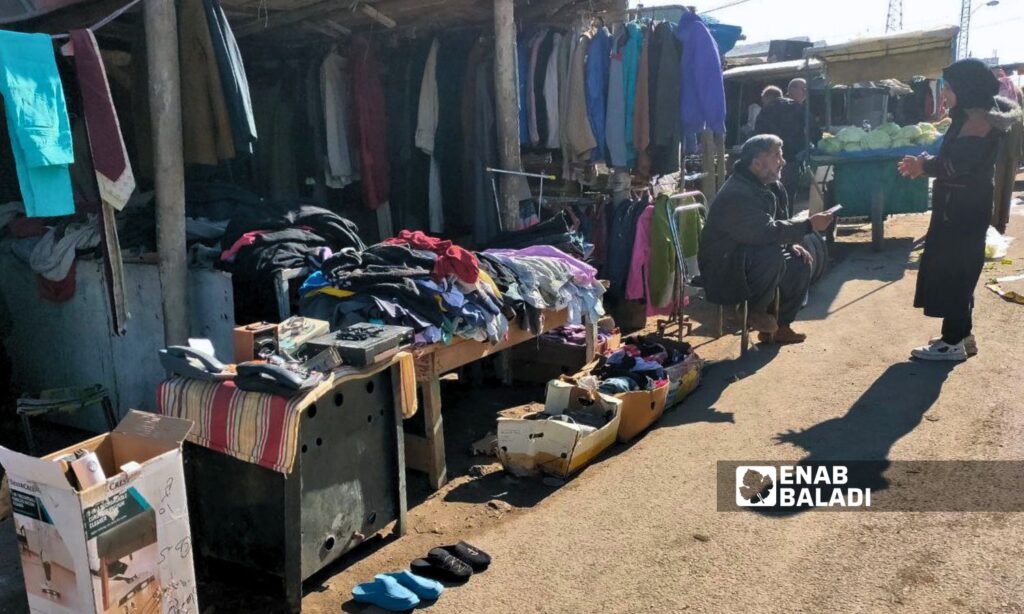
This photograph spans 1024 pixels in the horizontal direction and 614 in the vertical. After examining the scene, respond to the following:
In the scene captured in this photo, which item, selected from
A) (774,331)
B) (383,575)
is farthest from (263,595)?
(774,331)

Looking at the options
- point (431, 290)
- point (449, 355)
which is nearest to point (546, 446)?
point (449, 355)

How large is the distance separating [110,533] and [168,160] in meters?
2.90

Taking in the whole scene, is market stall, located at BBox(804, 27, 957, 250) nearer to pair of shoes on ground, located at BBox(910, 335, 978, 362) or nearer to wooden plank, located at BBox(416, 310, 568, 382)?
pair of shoes on ground, located at BBox(910, 335, 978, 362)

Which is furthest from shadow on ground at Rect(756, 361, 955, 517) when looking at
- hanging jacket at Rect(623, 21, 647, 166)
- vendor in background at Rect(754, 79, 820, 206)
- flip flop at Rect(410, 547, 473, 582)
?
vendor in background at Rect(754, 79, 820, 206)

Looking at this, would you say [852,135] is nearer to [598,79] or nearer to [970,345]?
[598,79]

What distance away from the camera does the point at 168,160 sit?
4.95 meters

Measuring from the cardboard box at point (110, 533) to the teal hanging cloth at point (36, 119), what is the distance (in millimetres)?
1851

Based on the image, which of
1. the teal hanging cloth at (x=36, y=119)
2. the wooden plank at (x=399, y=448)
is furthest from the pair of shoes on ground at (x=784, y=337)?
the teal hanging cloth at (x=36, y=119)

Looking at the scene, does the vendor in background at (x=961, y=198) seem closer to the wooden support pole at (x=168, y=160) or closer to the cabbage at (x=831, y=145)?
the cabbage at (x=831, y=145)

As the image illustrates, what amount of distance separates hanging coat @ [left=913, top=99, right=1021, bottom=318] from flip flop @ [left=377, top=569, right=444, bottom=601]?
429cm

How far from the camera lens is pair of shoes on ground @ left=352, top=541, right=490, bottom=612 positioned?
10.9 feet

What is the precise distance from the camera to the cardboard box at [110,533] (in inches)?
104

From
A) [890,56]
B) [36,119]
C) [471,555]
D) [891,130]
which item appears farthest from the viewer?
[890,56]

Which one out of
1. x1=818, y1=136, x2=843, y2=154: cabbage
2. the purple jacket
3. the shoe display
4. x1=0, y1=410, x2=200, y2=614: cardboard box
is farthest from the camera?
x1=818, y1=136, x2=843, y2=154: cabbage
